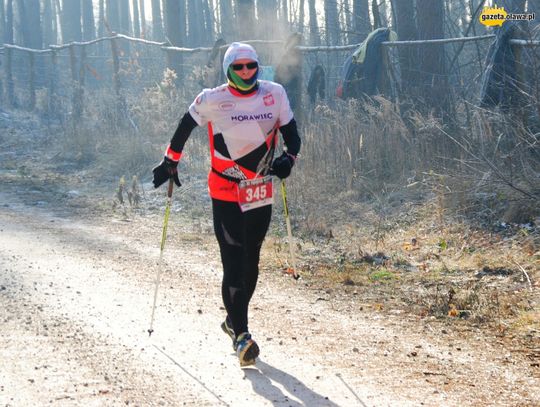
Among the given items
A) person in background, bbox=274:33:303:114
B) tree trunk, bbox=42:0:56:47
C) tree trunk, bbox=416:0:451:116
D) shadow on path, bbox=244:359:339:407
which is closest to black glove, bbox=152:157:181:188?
shadow on path, bbox=244:359:339:407

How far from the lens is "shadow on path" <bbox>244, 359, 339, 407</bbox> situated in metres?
4.95

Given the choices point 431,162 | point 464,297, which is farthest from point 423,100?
point 464,297

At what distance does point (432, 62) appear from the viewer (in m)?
13.9

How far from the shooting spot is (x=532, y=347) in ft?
19.4

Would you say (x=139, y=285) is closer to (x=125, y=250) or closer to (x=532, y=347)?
(x=125, y=250)

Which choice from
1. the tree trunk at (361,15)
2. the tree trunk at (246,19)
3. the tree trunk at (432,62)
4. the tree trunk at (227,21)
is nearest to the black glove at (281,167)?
the tree trunk at (432,62)

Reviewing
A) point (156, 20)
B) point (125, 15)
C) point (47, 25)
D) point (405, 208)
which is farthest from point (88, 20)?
point (405, 208)

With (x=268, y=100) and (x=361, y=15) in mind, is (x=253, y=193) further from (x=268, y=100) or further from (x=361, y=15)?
(x=361, y=15)

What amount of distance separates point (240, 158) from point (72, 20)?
47.5 meters

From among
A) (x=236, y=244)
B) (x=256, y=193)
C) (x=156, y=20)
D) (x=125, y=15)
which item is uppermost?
(x=125, y=15)

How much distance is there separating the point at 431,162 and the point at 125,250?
3.90m

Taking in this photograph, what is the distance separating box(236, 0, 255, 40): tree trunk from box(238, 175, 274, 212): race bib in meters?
14.6

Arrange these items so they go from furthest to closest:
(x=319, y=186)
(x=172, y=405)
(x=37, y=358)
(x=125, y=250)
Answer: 1. (x=319, y=186)
2. (x=125, y=250)
3. (x=37, y=358)
4. (x=172, y=405)

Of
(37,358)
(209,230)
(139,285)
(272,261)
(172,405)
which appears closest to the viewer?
(172,405)
